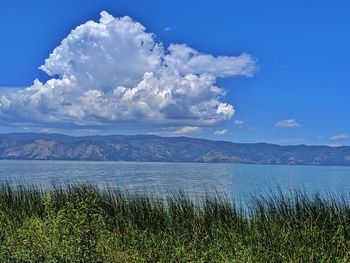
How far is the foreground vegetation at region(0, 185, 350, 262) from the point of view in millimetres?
8523

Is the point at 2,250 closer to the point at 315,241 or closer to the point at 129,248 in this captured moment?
the point at 129,248

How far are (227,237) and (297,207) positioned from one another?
101 inches

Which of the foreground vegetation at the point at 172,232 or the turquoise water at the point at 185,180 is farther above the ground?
the foreground vegetation at the point at 172,232

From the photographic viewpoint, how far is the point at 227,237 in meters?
10.2

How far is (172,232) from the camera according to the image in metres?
11.2

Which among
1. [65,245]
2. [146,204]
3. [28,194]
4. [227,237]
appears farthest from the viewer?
[28,194]

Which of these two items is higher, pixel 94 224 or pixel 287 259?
pixel 94 224

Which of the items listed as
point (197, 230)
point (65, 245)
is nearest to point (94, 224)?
point (65, 245)

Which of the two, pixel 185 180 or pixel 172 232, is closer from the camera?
pixel 172 232

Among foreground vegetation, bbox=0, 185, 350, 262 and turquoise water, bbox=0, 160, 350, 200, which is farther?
turquoise water, bbox=0, 160, 350, 200

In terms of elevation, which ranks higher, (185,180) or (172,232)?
(172,232)

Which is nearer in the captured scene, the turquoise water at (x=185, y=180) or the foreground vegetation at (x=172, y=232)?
the foreground vegetation at (x=172, y=232)

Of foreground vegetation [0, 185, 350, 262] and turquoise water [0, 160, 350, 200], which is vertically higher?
foreground vegetation [0, 185, 350, 262]

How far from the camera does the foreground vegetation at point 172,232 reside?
8.52 meters
